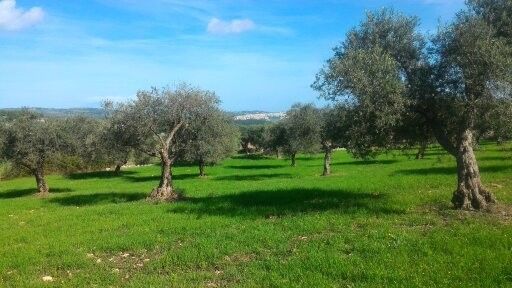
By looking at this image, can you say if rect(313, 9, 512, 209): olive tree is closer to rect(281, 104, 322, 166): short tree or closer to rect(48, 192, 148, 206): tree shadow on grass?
rect(48, 192, 148, 206): tree shadow on grass

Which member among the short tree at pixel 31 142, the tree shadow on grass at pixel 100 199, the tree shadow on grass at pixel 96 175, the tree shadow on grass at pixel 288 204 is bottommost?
the tree shadow on grass at pixel 96 175

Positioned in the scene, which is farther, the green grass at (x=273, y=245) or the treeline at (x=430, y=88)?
the treeline at (x=430, y=88)

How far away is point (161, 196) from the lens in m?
29.7

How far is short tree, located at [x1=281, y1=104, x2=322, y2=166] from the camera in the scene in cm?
6067

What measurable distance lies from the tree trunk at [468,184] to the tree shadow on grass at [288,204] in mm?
2340

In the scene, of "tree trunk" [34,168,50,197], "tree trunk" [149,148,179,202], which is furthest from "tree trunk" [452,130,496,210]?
"tree trunk" [34,168,50,197]

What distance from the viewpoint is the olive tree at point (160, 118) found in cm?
3117

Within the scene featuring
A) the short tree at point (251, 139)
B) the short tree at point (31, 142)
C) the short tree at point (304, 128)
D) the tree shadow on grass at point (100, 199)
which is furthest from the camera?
the short tree at point (251, 139)

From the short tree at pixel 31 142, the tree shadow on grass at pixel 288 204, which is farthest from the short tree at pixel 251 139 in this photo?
the tree shadow on grass at pixel 288 204

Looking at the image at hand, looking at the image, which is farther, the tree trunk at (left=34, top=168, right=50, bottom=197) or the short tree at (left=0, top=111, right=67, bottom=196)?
the tree trunk at (left=34, top=168, right=50, bottom=197)

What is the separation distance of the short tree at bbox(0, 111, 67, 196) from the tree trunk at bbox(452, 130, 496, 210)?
37.8m

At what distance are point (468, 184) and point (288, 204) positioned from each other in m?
8.50

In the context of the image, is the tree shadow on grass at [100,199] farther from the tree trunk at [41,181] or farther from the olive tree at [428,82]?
the olive tree at [428,82]

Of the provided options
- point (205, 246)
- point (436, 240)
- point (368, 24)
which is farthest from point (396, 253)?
point (368, 24)
